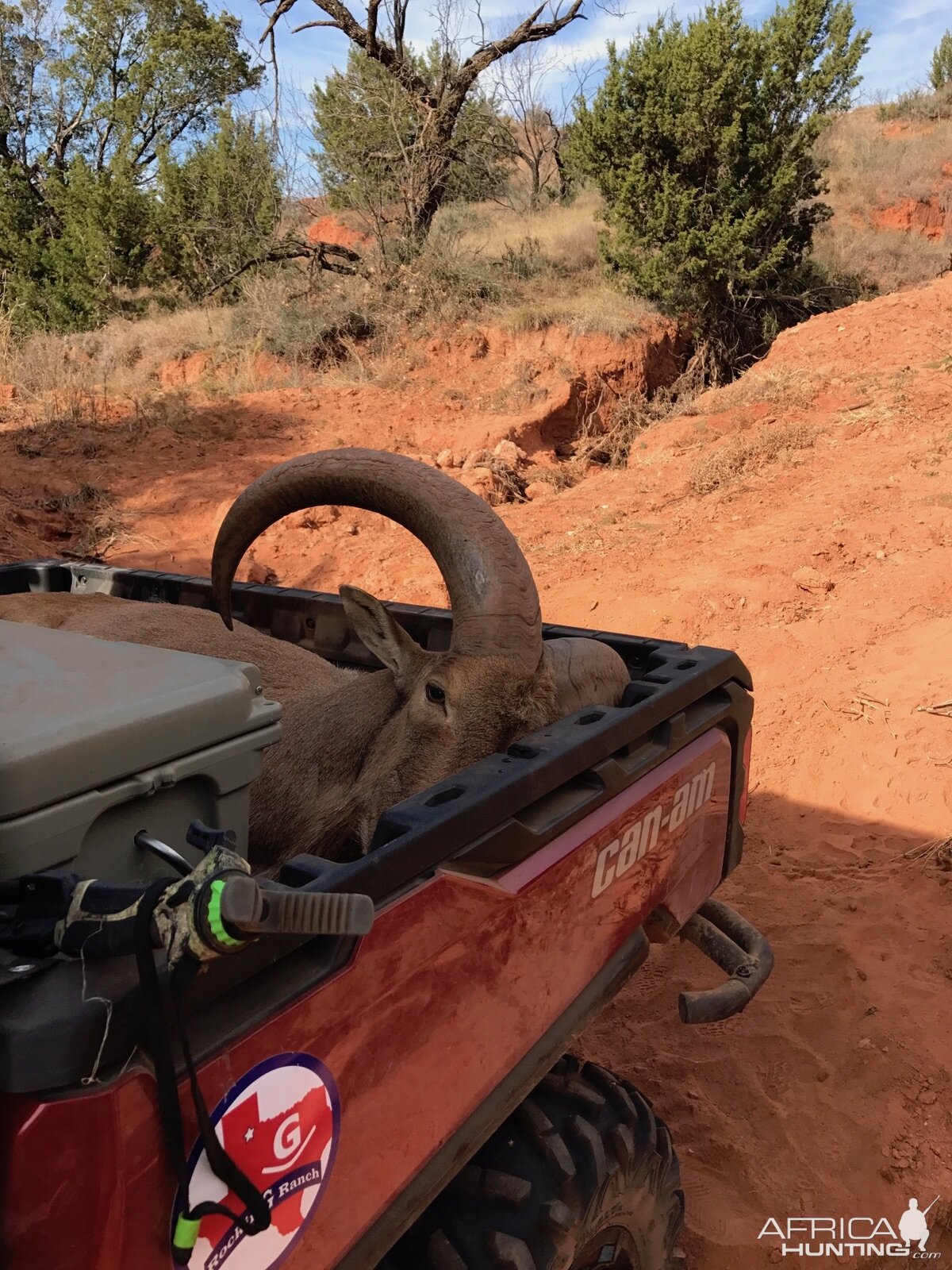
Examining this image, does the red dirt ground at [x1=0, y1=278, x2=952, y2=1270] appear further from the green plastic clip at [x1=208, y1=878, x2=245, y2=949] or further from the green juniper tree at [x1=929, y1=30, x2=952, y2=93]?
the green juniper tree at [x1=929, y1=30, x2=952, y2=93]

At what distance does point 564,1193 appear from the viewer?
1.78 meters

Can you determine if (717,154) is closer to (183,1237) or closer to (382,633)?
(382,633)

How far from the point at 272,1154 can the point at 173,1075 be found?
9.7 inches

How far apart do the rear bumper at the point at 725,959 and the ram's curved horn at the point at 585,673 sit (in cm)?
67

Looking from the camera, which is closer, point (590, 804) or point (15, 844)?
point (15, 844)

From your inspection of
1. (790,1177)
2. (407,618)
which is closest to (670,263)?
(407,618)

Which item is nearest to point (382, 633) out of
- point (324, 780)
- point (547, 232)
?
point (324, 780)

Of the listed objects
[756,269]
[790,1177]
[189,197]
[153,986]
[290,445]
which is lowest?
[790,1177]

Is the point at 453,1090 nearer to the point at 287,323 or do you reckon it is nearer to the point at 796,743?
the point at 796,743

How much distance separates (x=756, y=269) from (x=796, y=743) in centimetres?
1139

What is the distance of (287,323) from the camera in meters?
16.2

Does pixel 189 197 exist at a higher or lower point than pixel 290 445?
higher

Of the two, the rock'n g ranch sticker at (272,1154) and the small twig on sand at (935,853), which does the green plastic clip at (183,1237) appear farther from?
the small twig on sand at (935,853)

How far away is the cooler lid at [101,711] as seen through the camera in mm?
1365
